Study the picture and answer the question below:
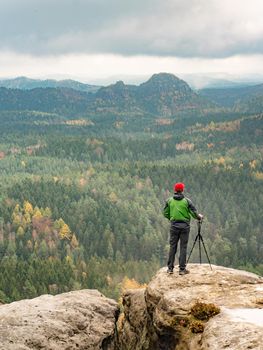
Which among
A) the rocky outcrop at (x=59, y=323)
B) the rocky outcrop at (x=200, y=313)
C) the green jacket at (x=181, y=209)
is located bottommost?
the rocky outcrop at (x=59, y=323)

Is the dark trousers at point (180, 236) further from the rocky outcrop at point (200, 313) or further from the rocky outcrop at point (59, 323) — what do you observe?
the rocky outcrop at point (59, 323)

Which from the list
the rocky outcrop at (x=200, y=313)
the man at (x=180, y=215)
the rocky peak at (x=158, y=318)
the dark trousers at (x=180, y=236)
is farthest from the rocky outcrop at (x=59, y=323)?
the man at (x=180, y=215)

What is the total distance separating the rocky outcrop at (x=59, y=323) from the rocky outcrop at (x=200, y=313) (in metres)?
2.80

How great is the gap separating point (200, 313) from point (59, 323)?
11.0 meters

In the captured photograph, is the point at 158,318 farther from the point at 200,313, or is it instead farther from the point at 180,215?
the point at 180,215

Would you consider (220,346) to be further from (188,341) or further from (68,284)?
(68,284)

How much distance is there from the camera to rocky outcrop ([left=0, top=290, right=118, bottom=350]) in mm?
29359

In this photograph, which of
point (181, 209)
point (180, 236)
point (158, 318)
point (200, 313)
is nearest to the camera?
point (200, 313)

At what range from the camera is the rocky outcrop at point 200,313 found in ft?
75.7

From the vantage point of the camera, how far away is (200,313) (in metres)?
26.0

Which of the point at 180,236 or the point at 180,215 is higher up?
the point at 180,215

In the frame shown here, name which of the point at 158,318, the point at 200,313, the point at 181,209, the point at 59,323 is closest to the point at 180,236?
the point at 181,209

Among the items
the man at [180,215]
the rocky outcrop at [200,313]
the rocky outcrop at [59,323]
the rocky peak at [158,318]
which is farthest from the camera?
the man at [180,215]

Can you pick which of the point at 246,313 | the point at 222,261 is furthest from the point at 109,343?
the point at 222,261
